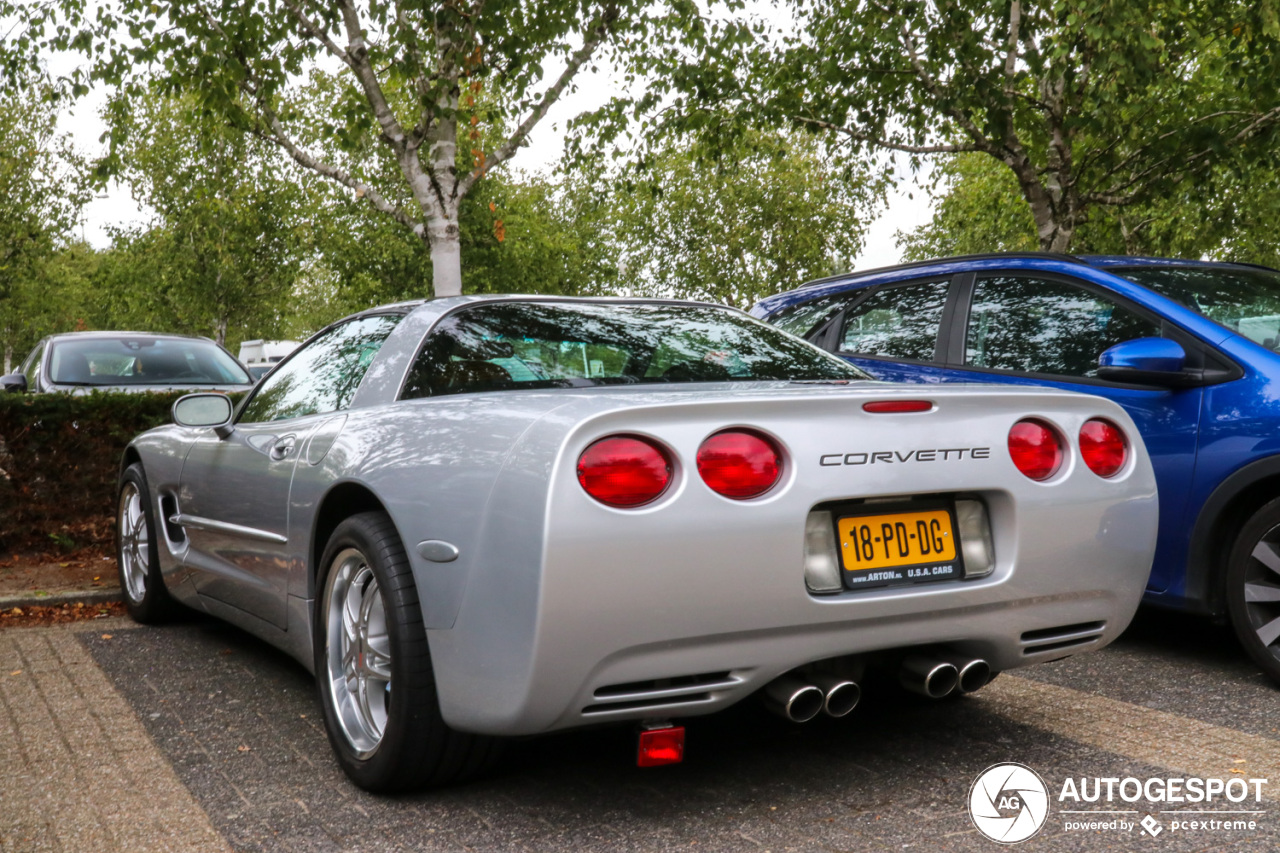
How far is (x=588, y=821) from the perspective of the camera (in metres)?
2.98

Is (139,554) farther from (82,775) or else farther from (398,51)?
(398,51)

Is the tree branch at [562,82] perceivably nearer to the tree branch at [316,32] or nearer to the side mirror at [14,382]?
the tree branch at [316,32]

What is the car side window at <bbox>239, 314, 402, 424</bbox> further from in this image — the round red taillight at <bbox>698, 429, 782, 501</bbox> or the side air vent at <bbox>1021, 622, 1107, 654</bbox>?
the side air vent at <bbox>1021, 622, 1107, 654</bbox>

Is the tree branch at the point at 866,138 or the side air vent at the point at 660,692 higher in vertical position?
the tree branch at the point at 866,138

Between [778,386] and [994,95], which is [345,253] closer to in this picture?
[994,95]

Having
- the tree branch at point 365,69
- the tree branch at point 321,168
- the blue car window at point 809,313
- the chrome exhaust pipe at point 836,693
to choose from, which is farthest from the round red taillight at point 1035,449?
the tree branch at point 321,168

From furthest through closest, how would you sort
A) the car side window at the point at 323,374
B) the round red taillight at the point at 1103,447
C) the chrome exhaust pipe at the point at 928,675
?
the car side window at the point at 323,374
the round red taillight at the point at 1103,447
the chrome exhaust pipe at the point at 928,675

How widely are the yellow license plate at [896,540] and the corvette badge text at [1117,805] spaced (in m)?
0.65

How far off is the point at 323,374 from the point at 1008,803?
8.85 feet

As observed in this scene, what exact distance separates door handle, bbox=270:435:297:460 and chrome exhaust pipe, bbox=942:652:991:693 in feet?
7.05

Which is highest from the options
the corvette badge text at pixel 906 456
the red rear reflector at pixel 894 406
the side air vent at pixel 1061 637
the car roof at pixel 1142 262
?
the car roof at pixel 1142 262

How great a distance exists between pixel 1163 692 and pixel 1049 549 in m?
1.45

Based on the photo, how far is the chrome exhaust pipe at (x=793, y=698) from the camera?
9.39 ft

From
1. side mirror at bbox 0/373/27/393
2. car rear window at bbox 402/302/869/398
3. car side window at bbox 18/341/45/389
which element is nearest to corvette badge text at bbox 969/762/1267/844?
car rear window at bbox 402/302/869/398
